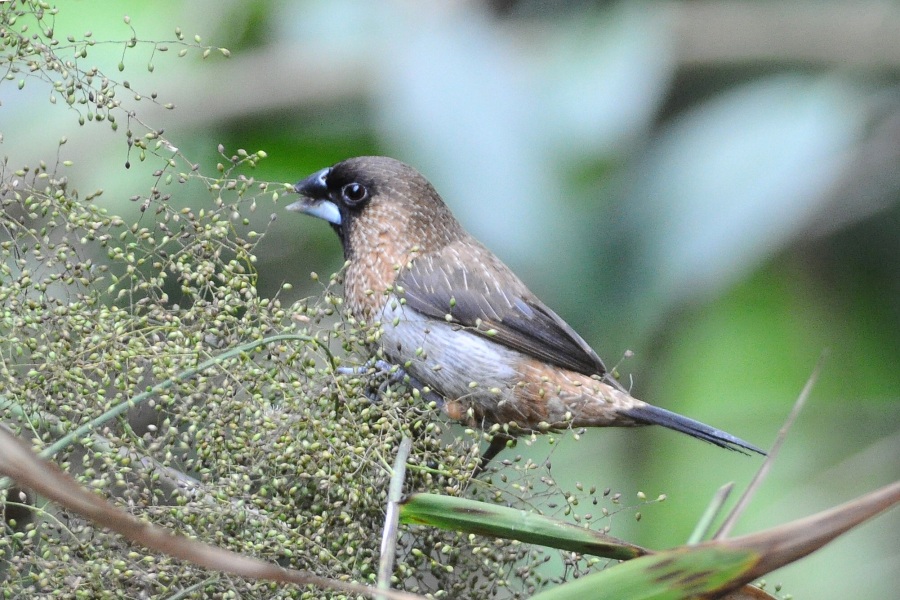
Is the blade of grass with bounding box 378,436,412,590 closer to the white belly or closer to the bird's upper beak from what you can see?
the white belly

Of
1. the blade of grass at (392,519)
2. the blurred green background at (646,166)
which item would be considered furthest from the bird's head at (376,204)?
the blade of grass at (392,519)

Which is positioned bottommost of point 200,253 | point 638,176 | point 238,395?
point 238,395

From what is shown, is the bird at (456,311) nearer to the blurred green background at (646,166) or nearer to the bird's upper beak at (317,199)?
the bird's upper beak at (317,199)

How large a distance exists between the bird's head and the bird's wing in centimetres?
9

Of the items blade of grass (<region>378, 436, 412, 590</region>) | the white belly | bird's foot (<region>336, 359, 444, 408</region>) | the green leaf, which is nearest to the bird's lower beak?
the white belly

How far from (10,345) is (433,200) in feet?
5.41

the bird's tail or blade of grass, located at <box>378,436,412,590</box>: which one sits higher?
the bird's tail

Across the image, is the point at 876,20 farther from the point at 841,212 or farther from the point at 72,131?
the point at 72,131

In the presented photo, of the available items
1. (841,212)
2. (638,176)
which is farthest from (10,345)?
(841,212)

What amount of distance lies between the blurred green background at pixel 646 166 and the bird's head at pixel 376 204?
0.93ft

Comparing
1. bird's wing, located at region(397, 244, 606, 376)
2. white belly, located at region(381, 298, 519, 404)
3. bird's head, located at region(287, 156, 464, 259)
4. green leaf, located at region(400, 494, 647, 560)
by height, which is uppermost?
bird's head, located at region(287, 156, 464, 259)

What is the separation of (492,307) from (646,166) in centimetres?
108

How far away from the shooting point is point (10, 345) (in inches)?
68.1

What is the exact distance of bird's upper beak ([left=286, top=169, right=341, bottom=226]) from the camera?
3.17m
